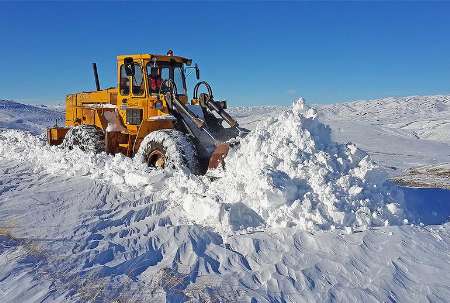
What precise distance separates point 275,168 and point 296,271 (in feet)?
5.48

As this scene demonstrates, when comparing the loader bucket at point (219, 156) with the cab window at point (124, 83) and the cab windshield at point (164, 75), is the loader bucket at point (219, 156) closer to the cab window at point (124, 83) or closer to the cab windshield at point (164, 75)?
the cab windshield at point (164, 75)

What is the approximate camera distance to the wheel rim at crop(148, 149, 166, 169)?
7.38 metres

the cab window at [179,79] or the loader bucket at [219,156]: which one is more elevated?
the cab window at [179,79]

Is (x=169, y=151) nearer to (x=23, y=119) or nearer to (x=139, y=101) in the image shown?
(x=139, y=101)

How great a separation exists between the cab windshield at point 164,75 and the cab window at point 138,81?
155mm

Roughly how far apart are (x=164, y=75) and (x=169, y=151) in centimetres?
268

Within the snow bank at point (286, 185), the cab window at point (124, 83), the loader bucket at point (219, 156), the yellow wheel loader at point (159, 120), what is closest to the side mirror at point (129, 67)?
the yellow wheel loader at point (159, 120)

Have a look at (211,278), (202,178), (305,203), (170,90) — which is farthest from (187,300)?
(170,90)

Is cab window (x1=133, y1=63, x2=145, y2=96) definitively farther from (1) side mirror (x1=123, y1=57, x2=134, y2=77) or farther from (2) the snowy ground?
(2) the snowy ground

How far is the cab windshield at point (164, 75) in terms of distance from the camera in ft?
29.4

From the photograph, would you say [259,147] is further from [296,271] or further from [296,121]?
[296,271]

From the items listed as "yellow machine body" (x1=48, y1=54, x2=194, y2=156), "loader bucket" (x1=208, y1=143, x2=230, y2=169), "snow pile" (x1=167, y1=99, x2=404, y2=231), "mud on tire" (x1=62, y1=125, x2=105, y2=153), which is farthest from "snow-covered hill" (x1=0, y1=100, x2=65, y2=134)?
"snow pile" (x1=167, y1=99, x2=404, y2=231)

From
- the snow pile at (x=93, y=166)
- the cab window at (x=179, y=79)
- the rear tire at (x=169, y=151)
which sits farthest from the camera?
the cab window at (x=179, y=79)

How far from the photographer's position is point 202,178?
20.4 ft
